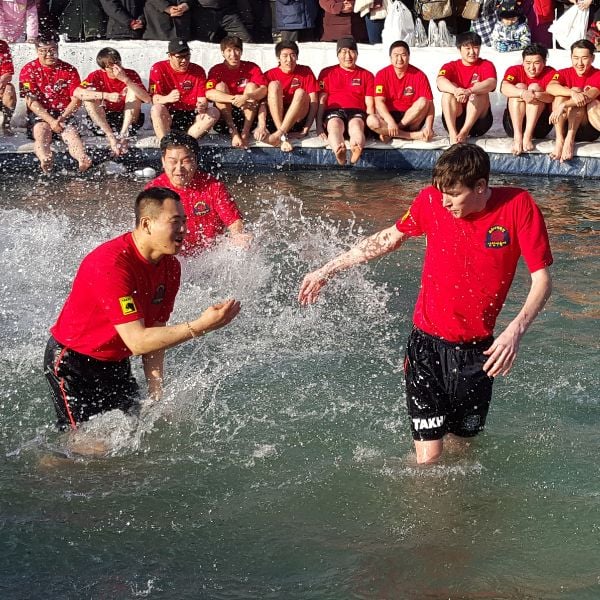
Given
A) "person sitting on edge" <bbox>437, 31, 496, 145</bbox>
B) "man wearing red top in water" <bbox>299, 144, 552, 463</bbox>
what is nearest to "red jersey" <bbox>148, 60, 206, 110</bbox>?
"person sitting on edge" <bbox>437, 31, 496, 145</bbox>

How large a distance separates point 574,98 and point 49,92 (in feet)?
20.8

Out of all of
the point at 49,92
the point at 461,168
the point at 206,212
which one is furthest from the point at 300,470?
the point at 49,92

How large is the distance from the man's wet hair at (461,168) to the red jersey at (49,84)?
921 centimetres

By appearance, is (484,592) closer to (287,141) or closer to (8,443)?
(8,443)

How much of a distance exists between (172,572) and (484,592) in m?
1.39

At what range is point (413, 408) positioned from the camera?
4.96 metres

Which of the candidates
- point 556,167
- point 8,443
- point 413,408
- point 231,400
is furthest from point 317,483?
point 556,167

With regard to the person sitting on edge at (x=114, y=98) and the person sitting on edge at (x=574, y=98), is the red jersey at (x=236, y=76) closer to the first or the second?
the person sitting on edge at (x=114, y=98)

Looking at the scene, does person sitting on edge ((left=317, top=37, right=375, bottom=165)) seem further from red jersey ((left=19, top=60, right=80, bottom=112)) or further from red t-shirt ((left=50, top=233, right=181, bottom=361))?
red t-shirt ((left=50, top=233, right=181, bottom=361))

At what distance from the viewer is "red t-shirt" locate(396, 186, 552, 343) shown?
4555mm

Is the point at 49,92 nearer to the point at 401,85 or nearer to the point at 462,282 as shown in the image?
the point at 401,85

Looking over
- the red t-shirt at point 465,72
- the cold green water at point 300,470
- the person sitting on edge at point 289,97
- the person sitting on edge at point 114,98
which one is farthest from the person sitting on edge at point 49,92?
the red t-shirt at point 465,72

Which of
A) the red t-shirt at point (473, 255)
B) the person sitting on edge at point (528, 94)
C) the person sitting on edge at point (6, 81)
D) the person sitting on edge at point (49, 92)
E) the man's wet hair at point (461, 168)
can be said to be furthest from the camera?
the person sitting on edge at point (6, 81)

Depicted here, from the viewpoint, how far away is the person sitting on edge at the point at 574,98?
38.9ft
